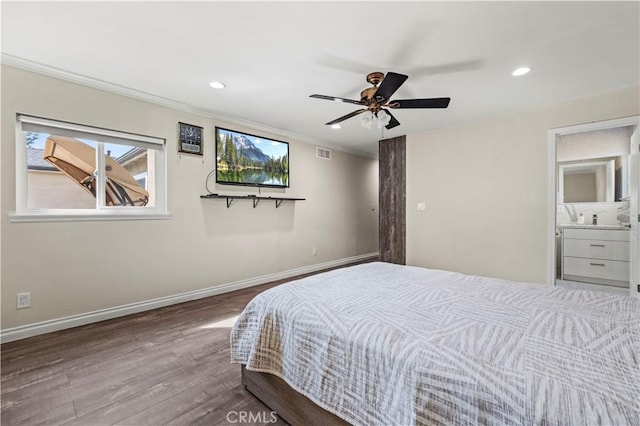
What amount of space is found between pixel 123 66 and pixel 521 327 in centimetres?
337

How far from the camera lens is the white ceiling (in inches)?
68.7

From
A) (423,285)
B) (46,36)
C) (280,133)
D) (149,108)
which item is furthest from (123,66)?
(423,285)

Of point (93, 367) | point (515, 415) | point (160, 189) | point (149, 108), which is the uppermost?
point (149, 108)

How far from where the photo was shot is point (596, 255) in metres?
3.97

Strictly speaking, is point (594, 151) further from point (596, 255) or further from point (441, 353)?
point (441, 353)

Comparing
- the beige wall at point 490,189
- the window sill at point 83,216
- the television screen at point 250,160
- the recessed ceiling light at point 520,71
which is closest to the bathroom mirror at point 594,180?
the beige wall at point 490,189

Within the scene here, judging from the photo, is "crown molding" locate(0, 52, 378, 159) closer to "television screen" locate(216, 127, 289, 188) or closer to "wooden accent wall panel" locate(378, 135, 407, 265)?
"television screen" locate(216, 127, 289, 188)

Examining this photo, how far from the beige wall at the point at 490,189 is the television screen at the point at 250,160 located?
2.14 m

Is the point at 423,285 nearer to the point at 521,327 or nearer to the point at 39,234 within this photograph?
the point at 521,327

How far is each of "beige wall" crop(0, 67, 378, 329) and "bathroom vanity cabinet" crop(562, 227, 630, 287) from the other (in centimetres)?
392

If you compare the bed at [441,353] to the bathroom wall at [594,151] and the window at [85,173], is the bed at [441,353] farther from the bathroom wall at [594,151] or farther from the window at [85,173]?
the bathroom wall at [594,151]

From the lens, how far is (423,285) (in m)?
1.71

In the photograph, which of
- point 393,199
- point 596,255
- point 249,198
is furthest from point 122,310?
point 596,255

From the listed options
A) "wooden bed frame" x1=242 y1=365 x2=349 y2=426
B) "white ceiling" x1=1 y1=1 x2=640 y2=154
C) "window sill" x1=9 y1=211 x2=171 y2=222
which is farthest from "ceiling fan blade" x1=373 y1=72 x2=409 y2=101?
"window sill" x1=9 y1=211 x2=171 y2=222
